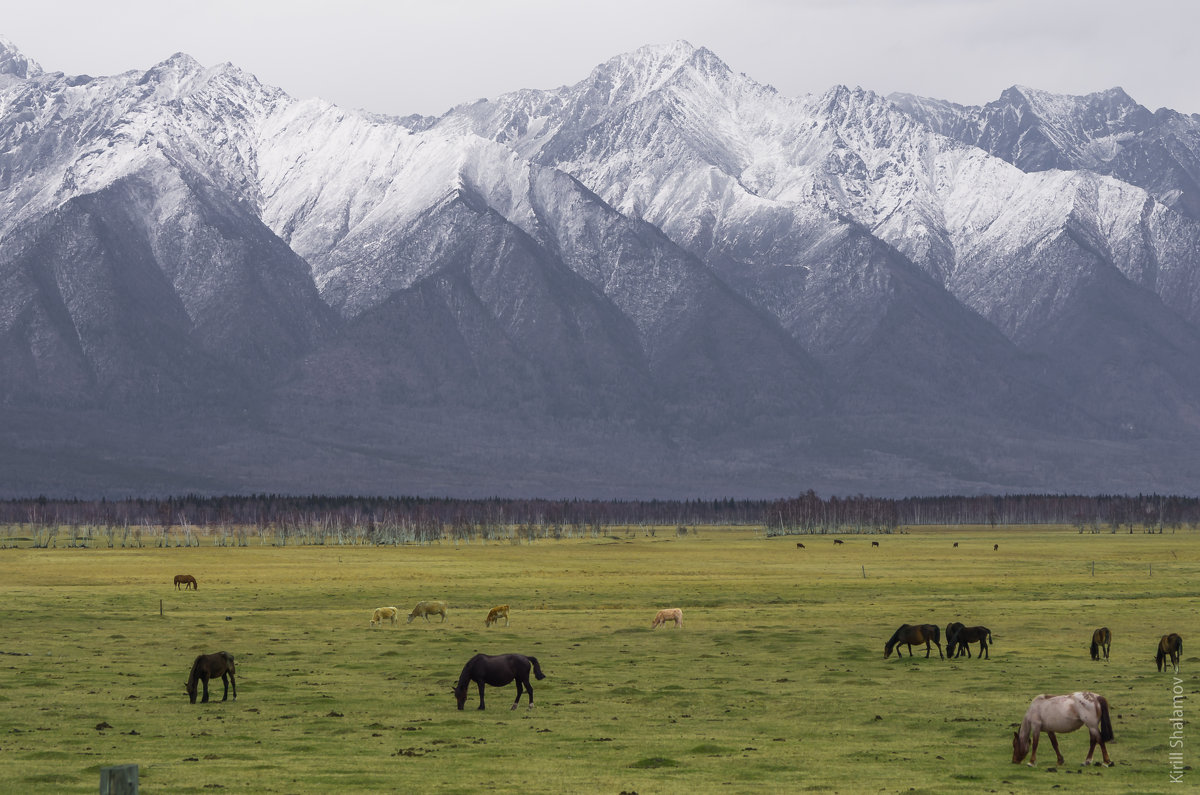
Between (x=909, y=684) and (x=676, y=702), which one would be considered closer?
(x=676, y=702)

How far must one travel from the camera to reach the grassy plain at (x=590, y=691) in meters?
35.2

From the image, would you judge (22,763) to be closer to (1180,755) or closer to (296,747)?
(296,747)

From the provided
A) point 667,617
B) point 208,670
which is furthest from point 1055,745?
point 667,617

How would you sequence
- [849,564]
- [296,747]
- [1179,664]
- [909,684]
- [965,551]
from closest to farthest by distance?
[296,747] → [909,684] → [1179,664] → [849,564] → [965,551]

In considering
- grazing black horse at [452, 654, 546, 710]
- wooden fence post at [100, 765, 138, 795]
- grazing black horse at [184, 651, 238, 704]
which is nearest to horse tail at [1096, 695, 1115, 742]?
grazing black horse at [452, 654, 546, 710]

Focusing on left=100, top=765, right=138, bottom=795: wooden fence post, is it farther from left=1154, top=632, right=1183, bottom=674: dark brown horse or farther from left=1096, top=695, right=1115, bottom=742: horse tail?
left=1154, top=632, right=1183, bottom=674: dark brown horse

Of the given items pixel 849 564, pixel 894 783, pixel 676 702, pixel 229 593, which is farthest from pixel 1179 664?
pixel 849 564

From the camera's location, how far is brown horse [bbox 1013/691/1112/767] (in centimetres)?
3447

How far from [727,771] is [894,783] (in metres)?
3.53

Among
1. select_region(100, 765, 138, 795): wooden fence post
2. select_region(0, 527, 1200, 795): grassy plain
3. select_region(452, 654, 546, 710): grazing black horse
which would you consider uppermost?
select_region(100, 765, 138, 795): wooden fence post

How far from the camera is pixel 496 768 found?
118 ft

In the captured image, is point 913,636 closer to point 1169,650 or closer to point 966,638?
point 966,638

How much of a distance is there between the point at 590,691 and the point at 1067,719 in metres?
17.8

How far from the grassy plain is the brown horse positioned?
22.8 inches
